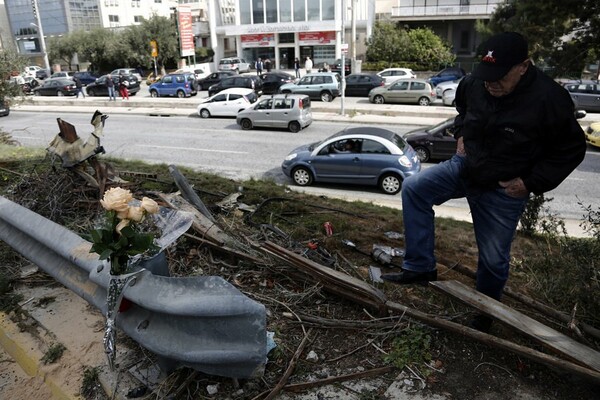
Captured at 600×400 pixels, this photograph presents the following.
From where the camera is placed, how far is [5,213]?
→ 3.93 metres

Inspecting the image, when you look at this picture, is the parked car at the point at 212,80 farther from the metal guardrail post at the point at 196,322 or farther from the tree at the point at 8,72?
the metal guardrail post at the point at 196,322

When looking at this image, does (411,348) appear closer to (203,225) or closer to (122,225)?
(122,225)

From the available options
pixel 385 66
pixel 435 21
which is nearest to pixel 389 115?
pixel 385 66

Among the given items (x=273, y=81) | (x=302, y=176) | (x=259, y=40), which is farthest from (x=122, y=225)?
(x=259, y=40)

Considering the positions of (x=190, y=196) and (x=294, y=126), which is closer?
(x=190, y=196)

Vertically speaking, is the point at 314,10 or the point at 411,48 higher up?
the point at 314,10

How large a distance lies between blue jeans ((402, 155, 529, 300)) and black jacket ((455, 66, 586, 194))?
0.54 ft

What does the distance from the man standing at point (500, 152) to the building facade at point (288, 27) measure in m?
45.1

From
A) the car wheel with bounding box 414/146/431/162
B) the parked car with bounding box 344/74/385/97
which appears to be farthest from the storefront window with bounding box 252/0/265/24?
the car wheel with bounding box 414/146/431/162

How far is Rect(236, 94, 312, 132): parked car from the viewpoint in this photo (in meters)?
20.5

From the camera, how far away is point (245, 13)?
50.1 metres

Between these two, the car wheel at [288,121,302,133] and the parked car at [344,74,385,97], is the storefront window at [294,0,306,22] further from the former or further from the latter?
the car wheel at [288,121,302,133]

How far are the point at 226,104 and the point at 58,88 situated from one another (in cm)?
1941

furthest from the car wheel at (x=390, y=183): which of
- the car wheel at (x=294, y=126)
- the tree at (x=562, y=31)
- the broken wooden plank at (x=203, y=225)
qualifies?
the car wheel at (x=294, y=126)
